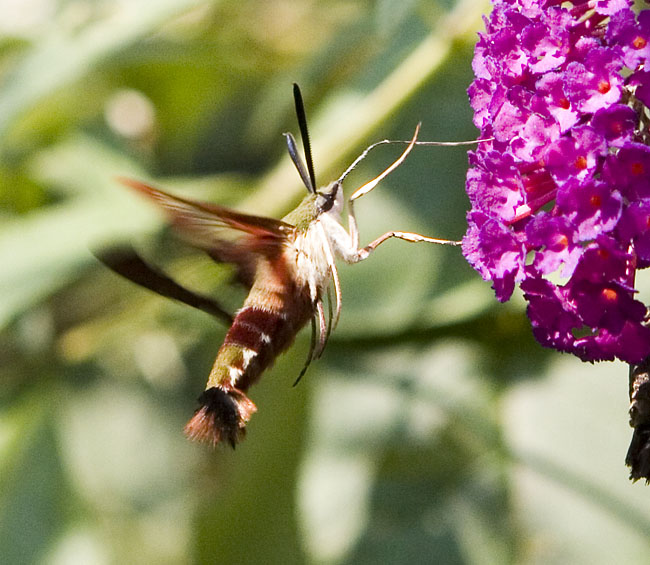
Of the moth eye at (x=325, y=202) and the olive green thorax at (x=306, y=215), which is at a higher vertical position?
the moth eye at (x=325, y=202)

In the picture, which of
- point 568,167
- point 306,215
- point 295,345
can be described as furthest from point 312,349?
point 295,345

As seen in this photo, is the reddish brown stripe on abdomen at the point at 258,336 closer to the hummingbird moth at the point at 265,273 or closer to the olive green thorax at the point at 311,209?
the hummingbird moth at the point at 265,273

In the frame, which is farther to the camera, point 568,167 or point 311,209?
point 311,209

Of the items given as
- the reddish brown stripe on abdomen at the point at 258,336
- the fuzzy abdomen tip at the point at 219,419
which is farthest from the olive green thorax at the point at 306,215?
the fuzzy abdomen tip at the point at 219,419

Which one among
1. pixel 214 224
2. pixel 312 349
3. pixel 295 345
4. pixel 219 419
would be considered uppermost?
pixel 214 224

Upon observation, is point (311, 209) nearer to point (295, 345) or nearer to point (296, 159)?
point (296, 159)

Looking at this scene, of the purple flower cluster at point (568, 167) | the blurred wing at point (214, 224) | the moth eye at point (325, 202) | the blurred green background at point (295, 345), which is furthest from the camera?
the blurred green background at point (295, 345)

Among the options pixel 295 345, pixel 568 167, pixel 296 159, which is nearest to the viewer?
pixel 568 167

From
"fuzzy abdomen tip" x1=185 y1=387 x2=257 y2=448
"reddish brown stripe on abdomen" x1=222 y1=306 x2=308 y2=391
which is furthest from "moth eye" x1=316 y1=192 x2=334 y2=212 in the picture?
"fuzzy abdomen tip" x1=185 y1=387 x2=257 y2=448
